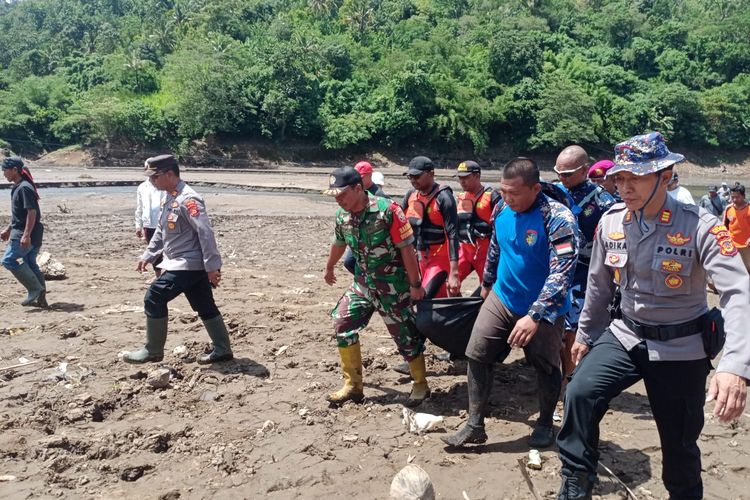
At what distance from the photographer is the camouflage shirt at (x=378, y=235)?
181 inches

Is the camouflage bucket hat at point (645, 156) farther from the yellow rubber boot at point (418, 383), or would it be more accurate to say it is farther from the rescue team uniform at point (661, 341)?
the yellow rubber boot at point (418, 383)

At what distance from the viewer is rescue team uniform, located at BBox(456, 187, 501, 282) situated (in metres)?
5.88

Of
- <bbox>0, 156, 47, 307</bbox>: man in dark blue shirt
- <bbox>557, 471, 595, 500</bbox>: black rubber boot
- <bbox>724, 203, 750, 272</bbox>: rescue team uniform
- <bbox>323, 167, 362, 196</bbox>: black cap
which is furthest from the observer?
<bbox>724, 203, 750, 272</bbox>: rescue team uniform

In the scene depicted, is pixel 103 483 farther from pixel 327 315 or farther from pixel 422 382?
pixel 327 315

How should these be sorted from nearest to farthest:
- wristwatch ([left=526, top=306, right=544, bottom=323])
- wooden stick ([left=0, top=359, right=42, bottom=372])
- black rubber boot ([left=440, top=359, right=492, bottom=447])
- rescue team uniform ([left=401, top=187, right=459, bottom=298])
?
wristwatch ([left=526, top=306, right=544, bottom=323])
black rubber boot ([left=440, top=359, right=492, bottom=447])
wooden stick ([left=0, top=359, right=42, bottom=372])
rescue team uniform ([left=401, top=187, right=459, bottom=298])

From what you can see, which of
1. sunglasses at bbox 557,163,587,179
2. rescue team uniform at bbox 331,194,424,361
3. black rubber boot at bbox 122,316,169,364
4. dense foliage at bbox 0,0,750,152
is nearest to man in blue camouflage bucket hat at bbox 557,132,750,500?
sunglasses at bbox 557,163,587,179

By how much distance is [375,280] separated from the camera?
471 cm

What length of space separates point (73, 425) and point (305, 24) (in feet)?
253

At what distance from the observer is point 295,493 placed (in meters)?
3.63

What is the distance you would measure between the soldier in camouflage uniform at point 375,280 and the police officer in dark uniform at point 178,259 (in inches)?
54.2

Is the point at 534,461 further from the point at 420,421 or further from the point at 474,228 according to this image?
the point at 474,228

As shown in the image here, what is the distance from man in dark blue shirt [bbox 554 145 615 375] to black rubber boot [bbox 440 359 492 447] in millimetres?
1140

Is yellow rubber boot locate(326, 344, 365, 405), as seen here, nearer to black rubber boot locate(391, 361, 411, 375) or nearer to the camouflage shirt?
the camouflage shirt

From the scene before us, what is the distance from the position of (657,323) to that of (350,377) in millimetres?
2566
